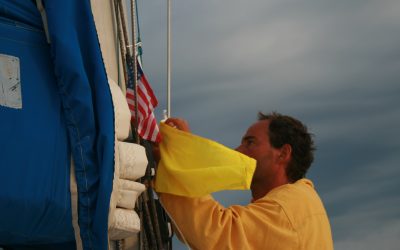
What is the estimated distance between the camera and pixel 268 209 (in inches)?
140

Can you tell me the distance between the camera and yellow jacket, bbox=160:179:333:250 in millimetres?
3355

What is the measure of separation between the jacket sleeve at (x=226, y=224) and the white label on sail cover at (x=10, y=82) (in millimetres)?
1243

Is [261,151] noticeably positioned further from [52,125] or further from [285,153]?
[52,125]

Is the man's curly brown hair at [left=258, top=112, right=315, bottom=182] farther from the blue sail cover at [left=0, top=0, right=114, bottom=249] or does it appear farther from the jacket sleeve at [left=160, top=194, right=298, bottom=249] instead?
the blue sail cover at [left=0, top=0, right=114, bottom=249]

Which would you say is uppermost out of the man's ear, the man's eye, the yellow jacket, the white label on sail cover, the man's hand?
the white label on sail cover

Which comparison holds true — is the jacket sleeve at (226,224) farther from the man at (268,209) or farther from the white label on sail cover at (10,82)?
the white label on sail cover at (10,82)

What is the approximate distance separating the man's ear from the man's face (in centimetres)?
3

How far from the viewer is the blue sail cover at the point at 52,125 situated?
7.70ft

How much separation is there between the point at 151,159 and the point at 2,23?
4.28ft

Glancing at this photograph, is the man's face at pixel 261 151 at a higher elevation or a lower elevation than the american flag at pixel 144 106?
lower

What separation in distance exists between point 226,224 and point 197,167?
12.9 inches

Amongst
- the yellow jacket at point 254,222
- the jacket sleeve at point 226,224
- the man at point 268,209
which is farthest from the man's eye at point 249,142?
the jacket sleeve at point 226,224

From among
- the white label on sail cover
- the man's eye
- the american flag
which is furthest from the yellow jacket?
the white label on sail cover

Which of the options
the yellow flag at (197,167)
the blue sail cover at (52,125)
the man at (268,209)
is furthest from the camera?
the man at (268,209)
